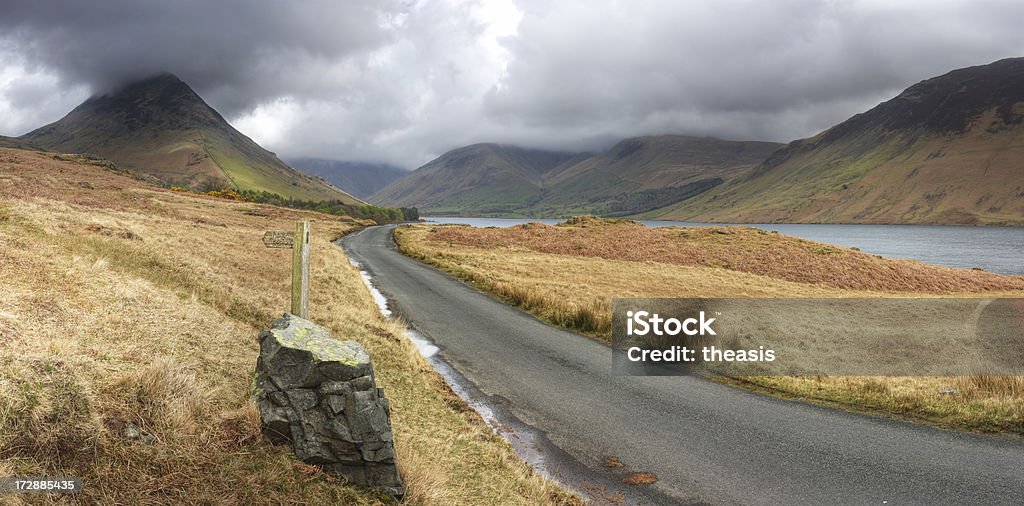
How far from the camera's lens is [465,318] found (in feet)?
75.2

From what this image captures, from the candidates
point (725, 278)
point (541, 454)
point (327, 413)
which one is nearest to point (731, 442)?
point (541, 454)

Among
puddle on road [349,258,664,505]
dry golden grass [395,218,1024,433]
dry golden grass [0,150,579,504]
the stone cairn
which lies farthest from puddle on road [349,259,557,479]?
dry golden grass [395,218,1024,433]

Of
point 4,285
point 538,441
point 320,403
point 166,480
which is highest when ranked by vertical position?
point 4,285

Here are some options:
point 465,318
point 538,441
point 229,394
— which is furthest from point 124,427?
point 465,318

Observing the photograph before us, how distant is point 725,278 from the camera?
136ft

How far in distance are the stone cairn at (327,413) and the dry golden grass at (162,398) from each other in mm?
215

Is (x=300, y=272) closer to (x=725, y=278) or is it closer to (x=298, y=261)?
(x=298, y=261)

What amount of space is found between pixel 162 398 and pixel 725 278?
41.5 meters

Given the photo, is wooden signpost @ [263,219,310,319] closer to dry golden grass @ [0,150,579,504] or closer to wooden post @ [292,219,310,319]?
wooden post @ [292,219,310,319]

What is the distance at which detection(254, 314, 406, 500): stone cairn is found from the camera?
21.3ft

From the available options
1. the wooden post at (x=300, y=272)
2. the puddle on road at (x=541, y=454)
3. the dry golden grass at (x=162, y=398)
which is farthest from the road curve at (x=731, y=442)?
the wooden post at (x=300, y=272)

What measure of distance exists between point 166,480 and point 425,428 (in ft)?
17.3

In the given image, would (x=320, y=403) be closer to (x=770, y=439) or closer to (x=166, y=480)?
(x=166, y=480)

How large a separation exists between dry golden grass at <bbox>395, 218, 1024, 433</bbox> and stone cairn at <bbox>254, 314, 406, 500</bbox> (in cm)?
1129
